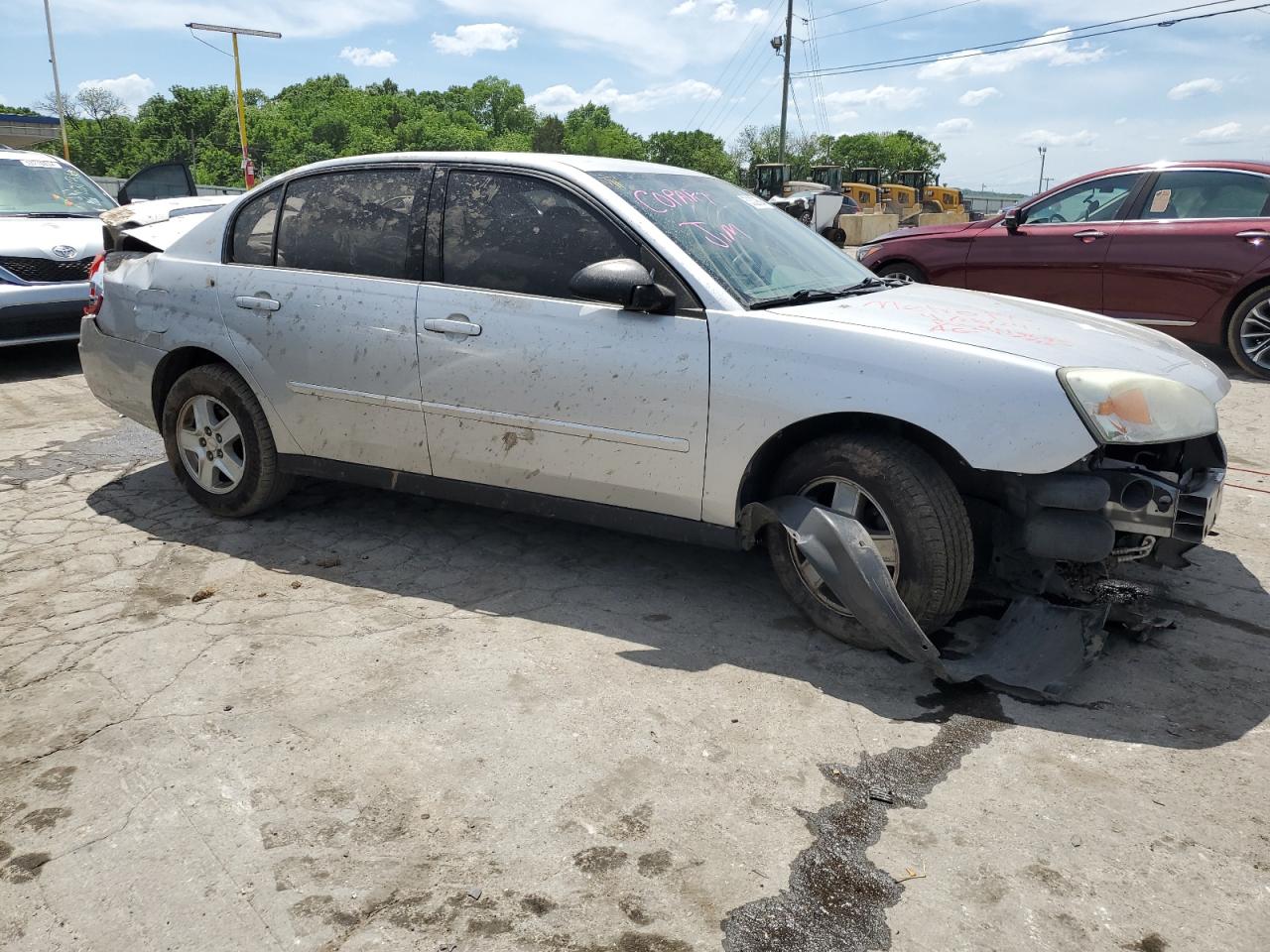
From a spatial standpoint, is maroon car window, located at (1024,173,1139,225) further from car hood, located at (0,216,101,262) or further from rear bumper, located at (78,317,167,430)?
car hood, located at (0,216,101,262)

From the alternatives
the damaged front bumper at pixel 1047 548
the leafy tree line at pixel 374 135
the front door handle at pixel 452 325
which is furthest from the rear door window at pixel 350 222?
the leafy tree line at pixel 374 135

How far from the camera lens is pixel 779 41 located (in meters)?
46.7

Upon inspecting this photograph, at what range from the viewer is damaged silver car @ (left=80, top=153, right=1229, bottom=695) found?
128 inches

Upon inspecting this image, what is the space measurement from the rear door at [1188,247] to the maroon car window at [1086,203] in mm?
190

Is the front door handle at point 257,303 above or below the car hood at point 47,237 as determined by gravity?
below

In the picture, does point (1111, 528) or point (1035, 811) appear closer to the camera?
point (1035, 811)

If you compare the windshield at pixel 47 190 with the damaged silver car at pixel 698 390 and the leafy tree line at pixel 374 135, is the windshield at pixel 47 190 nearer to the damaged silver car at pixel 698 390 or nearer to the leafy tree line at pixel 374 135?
the damaged silver car at pixel 698 390

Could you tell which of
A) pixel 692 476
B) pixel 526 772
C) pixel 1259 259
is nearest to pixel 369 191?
pixel 692 476

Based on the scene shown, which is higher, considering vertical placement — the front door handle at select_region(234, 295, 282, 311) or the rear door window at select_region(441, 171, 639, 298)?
the rear door window at select_region(441, 171, 639, 298)

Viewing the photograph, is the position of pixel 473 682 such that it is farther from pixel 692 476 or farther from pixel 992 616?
pixel 992 616

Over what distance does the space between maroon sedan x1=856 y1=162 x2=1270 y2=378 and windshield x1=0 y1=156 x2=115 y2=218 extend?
7640mm

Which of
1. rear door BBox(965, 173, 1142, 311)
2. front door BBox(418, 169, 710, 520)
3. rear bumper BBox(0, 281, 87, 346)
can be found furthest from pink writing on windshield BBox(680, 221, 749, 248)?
rear bumper BBox(0, 281, 87, 346)

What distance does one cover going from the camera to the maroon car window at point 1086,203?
8547 millimetres

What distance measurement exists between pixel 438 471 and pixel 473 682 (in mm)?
1164
